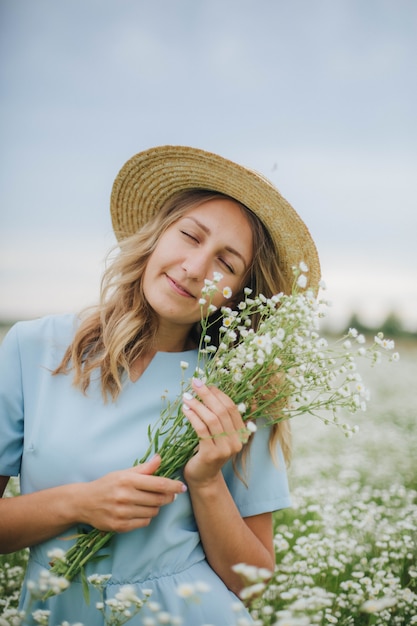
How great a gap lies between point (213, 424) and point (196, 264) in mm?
465

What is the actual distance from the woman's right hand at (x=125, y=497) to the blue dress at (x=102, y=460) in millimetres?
153

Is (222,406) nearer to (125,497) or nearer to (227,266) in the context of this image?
(125,497)

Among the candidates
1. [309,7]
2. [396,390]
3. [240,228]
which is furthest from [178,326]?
[396,390]

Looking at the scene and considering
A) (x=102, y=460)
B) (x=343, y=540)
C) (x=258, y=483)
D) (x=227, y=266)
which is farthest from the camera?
(x=343, y=540)

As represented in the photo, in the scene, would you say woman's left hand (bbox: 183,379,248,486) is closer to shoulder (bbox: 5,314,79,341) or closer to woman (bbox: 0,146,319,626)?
woman (bbox: 0,146,319,626)

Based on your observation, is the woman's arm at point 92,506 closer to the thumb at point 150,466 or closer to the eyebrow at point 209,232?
the thumb at point 150,466

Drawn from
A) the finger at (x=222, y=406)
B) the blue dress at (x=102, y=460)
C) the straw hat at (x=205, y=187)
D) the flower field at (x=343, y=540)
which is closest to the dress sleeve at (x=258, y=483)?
the blue dress at (x=102, y=460)

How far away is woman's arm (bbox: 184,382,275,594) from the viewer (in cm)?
143

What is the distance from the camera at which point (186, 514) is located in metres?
1.69

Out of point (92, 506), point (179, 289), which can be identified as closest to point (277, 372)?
point (179, 289)

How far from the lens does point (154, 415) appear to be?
5.77 feet

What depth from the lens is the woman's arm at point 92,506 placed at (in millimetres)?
1428

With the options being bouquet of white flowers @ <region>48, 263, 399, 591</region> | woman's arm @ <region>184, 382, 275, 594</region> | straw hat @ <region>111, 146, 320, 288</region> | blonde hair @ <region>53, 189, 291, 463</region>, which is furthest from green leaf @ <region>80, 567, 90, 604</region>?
straw hat @ <region>111, 146, 320, 288</region>

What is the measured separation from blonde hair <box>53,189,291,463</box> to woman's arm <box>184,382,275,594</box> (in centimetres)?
29
